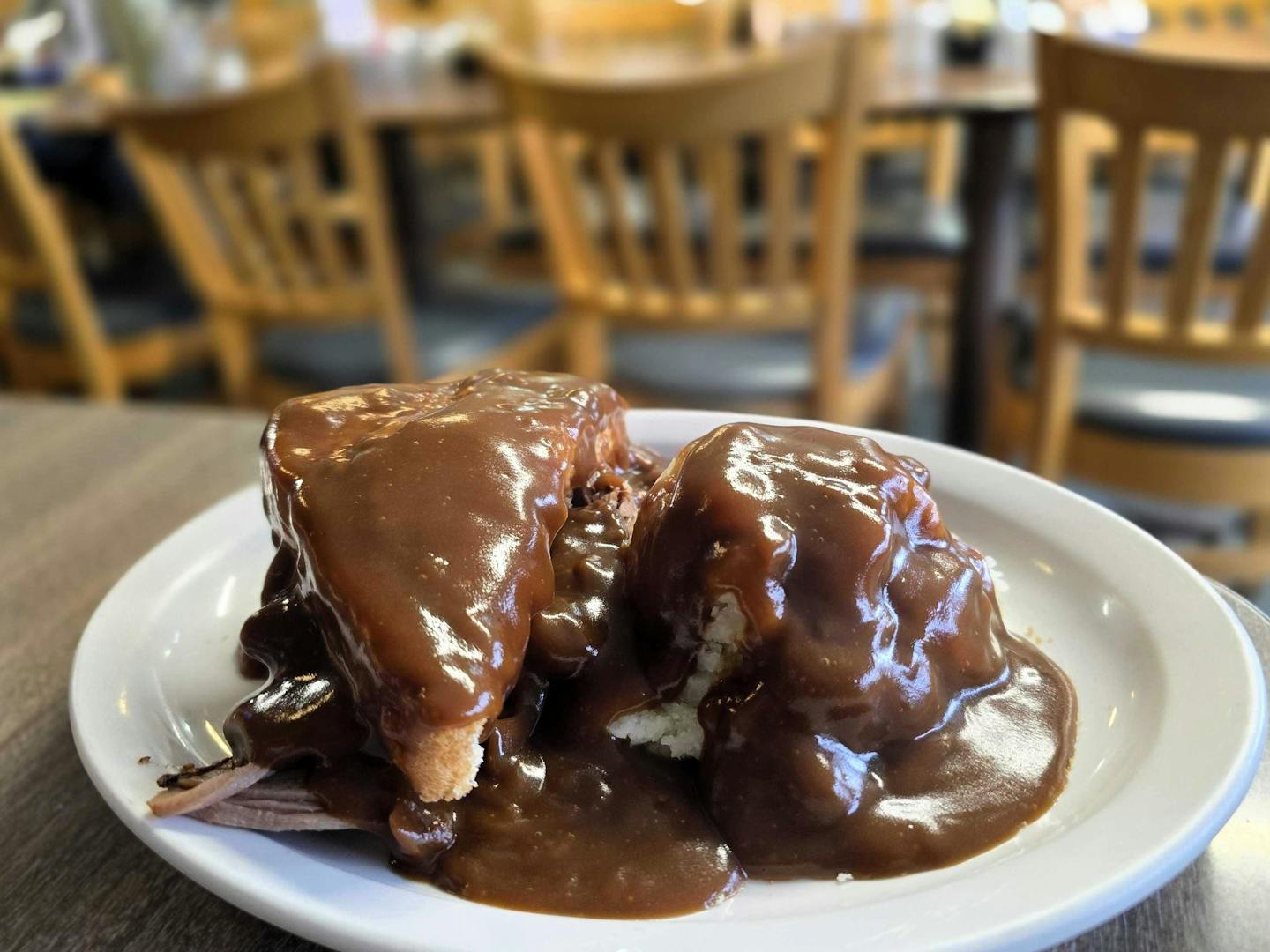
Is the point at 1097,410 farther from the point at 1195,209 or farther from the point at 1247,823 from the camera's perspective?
the point at 1247,823

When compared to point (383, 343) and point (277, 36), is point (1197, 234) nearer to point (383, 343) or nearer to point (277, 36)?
point (383, 343)

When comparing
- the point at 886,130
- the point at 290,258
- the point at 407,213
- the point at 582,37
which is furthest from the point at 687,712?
the point at 582,37

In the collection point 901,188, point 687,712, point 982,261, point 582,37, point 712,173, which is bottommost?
point 901,188

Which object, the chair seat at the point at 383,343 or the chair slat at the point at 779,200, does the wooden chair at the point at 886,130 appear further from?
the chair seat at the point at 383,343

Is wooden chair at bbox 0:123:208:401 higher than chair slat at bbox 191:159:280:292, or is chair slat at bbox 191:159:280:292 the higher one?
chair slat at bbox 191:159:280:292

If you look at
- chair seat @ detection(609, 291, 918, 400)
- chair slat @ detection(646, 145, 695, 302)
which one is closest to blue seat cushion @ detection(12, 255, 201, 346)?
chair seat @ detection(609, 291, 918, 400)

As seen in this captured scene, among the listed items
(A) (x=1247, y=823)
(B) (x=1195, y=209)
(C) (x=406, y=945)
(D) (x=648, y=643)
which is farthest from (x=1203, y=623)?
(B) (x=1195, y=209)

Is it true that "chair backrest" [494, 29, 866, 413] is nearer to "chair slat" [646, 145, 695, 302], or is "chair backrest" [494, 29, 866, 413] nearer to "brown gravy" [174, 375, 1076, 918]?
"chair slat" [646, 145, 695, 302]
